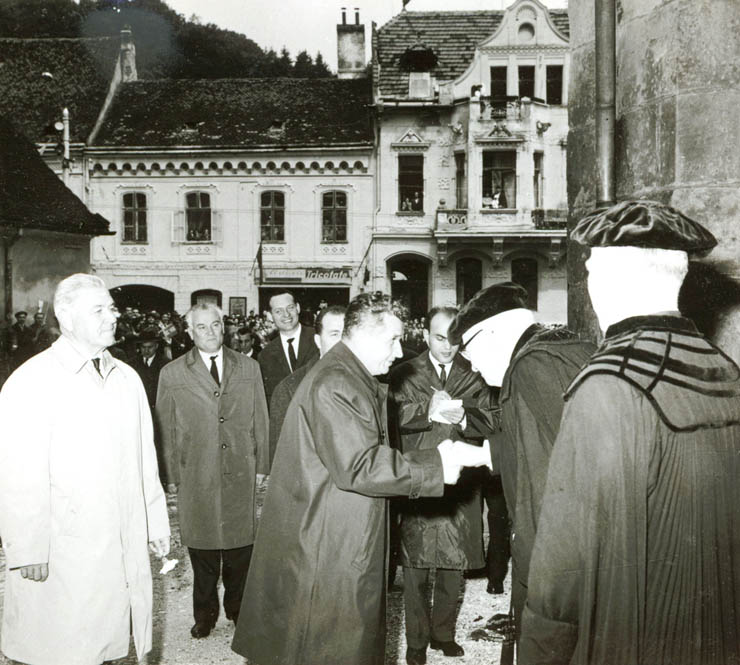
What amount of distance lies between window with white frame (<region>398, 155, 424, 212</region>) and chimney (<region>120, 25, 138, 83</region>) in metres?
12.5

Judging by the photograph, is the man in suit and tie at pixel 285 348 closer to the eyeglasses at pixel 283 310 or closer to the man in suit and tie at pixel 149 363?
the eyeglasses at pixel 283 310

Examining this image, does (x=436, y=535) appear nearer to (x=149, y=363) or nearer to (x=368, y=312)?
(x=368, y=312)

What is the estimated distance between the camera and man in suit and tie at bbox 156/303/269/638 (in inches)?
209

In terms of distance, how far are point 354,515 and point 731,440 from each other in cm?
158

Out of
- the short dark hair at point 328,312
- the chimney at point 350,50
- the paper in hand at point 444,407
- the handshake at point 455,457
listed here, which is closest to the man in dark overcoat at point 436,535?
the paper in hand at point 444,407

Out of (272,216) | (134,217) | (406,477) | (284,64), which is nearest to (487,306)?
(406,477)

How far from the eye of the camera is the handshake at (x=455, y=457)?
332cm

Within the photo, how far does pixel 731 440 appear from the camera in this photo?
204 cm

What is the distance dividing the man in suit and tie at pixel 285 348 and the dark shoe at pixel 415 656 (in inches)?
120

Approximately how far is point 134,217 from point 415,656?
2770cm

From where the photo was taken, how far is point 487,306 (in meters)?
3.35

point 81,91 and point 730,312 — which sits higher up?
point 81,91

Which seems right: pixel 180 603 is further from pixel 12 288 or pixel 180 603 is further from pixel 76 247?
pixel 76 247

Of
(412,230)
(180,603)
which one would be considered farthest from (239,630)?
(412,230)
